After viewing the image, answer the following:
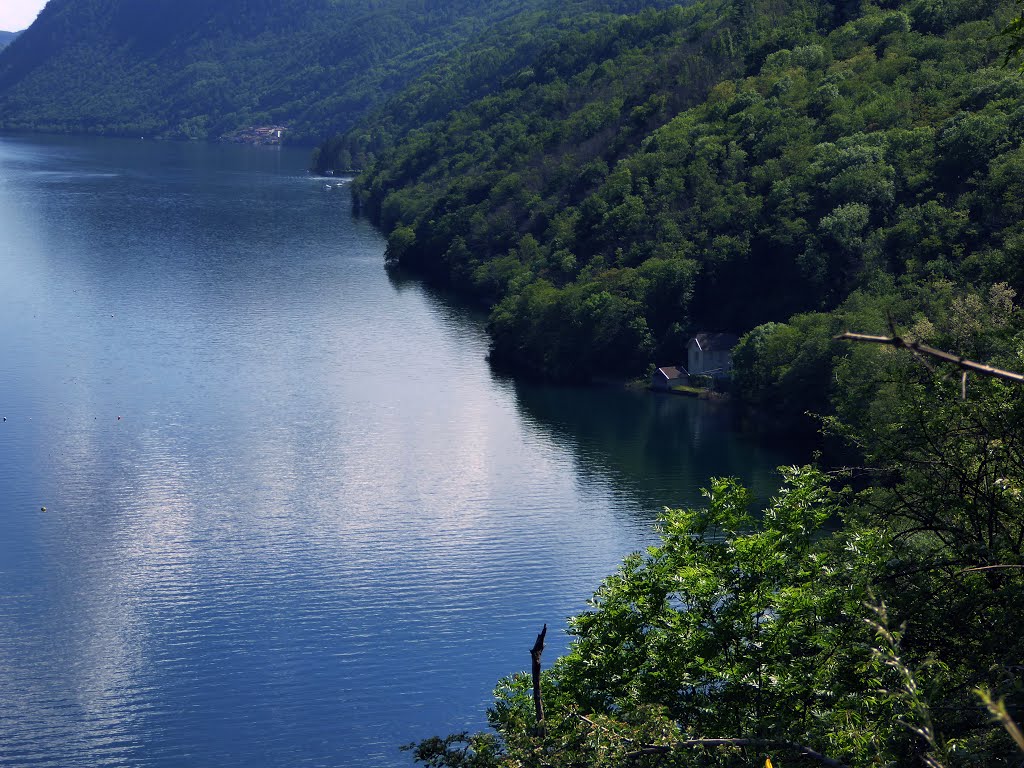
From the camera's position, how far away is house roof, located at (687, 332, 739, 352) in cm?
6731

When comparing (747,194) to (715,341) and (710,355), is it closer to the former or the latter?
(715,341)

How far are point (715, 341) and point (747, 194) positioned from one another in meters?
16.0

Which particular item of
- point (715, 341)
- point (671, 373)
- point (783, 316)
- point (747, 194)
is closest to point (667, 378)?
point (671, 373)

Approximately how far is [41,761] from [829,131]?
212 ft

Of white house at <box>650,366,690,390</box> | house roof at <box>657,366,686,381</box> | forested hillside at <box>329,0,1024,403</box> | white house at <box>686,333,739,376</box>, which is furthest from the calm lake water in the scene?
forested hillside at <box>329,0,1024,403</box>

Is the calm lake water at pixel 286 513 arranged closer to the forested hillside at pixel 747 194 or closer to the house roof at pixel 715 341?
the house roof at pixel 715 341

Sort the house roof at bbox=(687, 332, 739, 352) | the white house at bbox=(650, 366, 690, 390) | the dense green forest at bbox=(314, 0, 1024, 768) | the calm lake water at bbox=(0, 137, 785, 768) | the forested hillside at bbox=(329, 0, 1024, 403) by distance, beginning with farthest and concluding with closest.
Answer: the house roof at bbox=(687, 332, 739, 352)
the forested hillside at bbox=(329, 0, 1024, 403)
the white house at bbox=(650, 366, 690, 390)
the calm lake water at bbox=(0, 137, 785, 768)
the dense green forest at bbox=(314, 0, 1024, 768)

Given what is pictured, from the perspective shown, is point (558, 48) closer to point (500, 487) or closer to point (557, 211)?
point (557, 211)

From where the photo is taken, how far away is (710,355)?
67.4 m

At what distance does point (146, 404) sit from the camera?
6112cm

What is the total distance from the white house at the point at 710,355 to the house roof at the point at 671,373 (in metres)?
0.69

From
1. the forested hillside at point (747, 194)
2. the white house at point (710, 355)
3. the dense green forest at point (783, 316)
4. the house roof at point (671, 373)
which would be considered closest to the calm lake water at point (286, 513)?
the house roof at point (671, 373)

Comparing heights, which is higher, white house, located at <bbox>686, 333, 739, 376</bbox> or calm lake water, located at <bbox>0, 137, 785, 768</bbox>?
white house, located at <bbox>686, 333, 739, 376</bbox>

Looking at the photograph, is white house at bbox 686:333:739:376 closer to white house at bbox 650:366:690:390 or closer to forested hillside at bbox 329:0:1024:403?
white house at bbox 650:366:690:390
